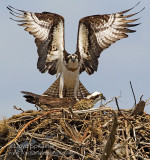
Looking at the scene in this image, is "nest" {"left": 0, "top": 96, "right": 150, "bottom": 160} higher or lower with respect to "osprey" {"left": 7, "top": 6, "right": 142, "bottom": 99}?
lower

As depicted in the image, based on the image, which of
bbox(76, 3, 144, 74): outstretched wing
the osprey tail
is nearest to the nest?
the osprey tail

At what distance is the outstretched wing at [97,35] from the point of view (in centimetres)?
925

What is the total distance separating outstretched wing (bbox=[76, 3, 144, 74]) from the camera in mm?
9250

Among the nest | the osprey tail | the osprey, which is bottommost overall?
the nest

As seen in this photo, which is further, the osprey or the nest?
the osprey

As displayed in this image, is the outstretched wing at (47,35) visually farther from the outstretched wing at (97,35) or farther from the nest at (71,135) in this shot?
the nest at (71,135)

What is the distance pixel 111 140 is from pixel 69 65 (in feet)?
17.0

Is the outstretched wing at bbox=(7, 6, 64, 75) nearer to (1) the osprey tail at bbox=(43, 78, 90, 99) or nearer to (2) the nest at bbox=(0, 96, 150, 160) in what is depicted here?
(1) the osprey tail at bbox=(43, 78, 90, 99)

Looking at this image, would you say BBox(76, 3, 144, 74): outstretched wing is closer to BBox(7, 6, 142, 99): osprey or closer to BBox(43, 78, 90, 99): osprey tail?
BBox(7, 6, 142, 99): osprey

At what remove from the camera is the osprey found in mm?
8922

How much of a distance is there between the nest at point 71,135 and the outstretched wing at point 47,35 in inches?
125

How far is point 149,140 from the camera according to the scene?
5445 mm

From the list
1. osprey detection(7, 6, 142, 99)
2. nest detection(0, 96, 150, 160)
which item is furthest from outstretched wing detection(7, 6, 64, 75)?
nest detection(0, 96, 150, 160)

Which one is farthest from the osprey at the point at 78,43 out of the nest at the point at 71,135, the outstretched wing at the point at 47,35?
the nest at the point at 71,135
